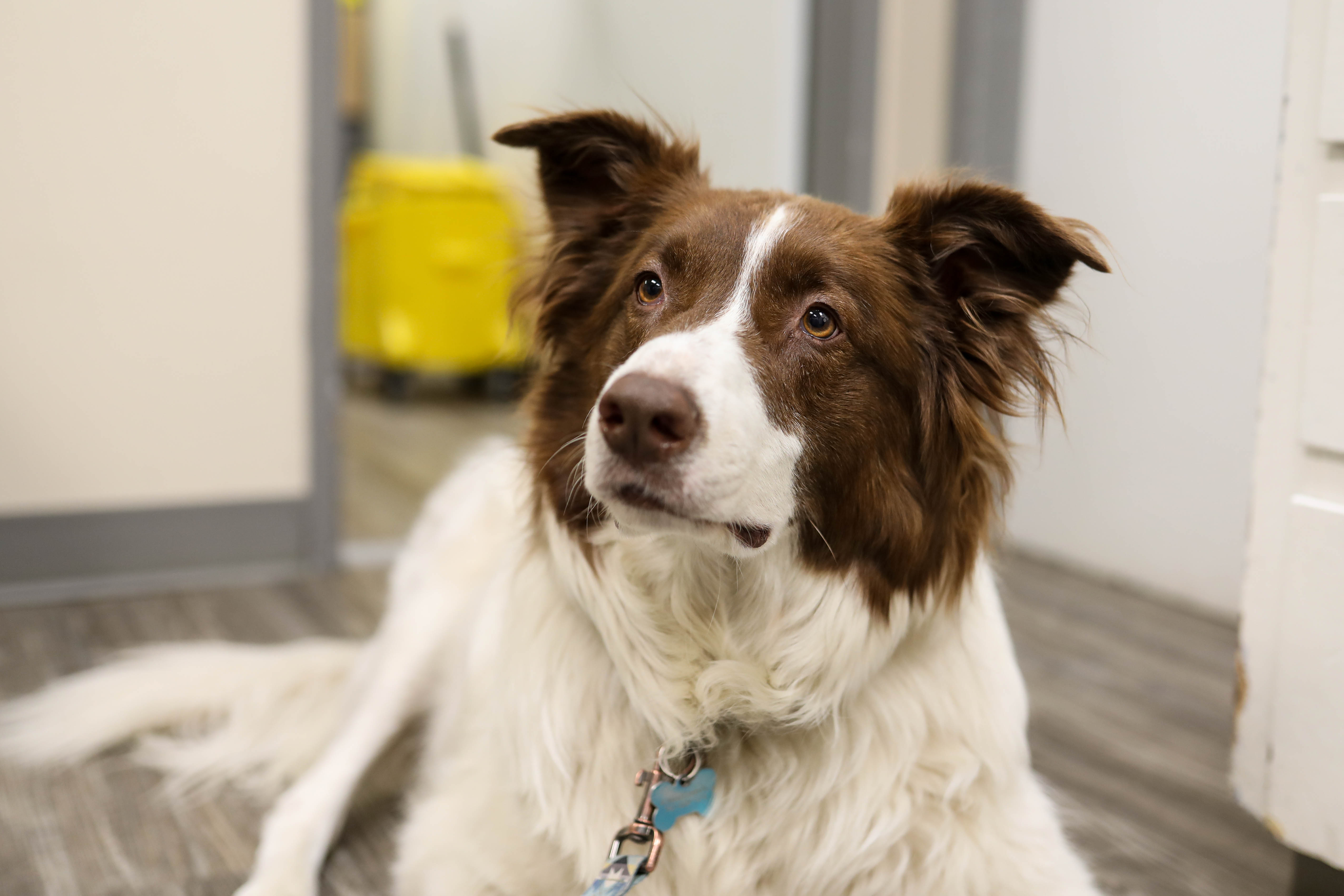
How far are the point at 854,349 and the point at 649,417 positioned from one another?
341mm

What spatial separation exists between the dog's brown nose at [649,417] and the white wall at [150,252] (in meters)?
2.36

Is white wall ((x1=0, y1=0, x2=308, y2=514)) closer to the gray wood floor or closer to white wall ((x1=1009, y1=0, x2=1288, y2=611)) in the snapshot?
the gray wood floor

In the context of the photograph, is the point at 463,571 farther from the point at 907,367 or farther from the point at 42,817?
the point at 907,367

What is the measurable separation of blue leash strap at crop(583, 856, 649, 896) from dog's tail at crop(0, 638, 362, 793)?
100 cm

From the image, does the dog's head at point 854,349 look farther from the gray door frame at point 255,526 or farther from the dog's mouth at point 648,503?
the gray door frame at point 255,526

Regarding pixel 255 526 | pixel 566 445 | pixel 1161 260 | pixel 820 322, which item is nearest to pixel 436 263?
pixel 255 526

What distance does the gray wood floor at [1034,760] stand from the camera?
1.74 m

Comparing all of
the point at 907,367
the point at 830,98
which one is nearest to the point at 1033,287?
the point at 907,367

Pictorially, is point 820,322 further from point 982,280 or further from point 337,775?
point 337,775

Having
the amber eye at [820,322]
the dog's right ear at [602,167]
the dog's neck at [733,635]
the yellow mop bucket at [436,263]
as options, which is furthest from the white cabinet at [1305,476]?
the yellow mop bucket at [436,263]

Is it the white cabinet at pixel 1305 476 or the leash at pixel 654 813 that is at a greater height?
the white cabinet at pixel 1305 476

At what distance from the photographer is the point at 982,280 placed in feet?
4.40

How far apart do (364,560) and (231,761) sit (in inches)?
55.8

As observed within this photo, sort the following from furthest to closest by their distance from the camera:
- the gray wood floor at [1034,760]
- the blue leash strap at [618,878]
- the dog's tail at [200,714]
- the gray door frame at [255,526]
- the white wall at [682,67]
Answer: the white wall at [682,67] → the gray door frame at [255,526] → the dog's tail at [200,714] → the gray wood floor at [1034,760] → the blue leash strap at [618,878]
